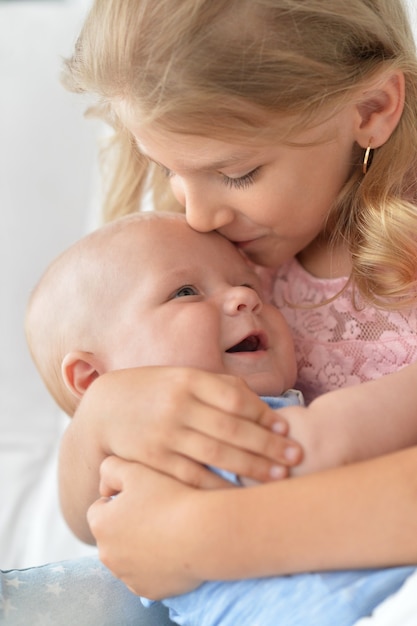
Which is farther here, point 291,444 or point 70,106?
point 70,106

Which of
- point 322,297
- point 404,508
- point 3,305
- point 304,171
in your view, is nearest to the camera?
point 404,508

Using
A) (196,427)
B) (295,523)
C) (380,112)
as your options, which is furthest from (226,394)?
(380,112)

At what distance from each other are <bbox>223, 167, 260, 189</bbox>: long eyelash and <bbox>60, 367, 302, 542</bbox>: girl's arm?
281mm

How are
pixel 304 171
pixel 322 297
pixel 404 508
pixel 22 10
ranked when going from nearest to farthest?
pixel 404 508
pixel 304 171
pixel 322 297
pixel 22 10

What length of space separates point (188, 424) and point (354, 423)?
0.60 ft

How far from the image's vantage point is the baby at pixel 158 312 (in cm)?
118

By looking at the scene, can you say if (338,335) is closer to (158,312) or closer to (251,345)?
(251,345)

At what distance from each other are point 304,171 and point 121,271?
276mm

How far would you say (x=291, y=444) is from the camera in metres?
1.00

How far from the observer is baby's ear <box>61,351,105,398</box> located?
1.24 metres

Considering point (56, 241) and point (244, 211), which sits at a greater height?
point (244, 211)

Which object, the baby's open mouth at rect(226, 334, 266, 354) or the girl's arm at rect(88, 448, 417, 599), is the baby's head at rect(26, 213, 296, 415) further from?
the girl's arm at rect(88, 448, 417, 599)

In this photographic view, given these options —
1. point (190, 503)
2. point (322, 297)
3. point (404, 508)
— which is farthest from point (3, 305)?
point (404, 508)

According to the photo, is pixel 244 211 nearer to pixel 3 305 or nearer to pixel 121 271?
pixel 121 271
